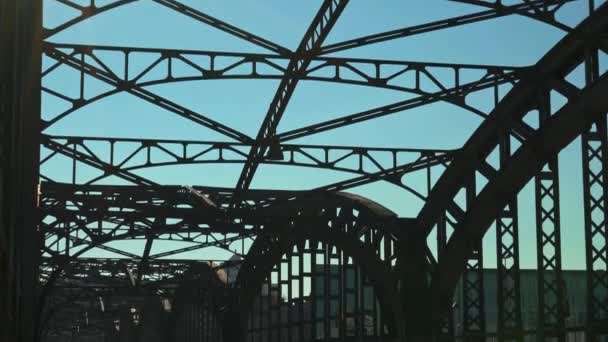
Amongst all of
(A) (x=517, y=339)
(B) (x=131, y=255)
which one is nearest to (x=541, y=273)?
(A) (x=517, y=339)

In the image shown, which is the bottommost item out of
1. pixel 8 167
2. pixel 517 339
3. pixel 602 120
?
pixel 517 339

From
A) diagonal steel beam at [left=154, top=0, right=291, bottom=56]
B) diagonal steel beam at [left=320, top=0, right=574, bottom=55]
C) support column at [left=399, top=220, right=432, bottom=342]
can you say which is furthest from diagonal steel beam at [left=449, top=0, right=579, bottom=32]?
support column at [left=399, top=220, right=432, bottom=342]

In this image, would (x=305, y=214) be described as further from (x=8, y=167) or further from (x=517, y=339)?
(x=8, y=167)

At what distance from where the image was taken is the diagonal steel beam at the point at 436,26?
21.2 m

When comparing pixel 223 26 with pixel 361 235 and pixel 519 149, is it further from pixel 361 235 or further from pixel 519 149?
pixel 361 235

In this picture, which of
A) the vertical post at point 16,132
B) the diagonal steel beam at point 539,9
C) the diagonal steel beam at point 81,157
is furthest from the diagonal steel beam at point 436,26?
the diagonal steel beam at point 81,157

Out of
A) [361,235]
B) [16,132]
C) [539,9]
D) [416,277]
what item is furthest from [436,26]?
[361,235]

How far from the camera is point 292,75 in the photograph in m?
24.0

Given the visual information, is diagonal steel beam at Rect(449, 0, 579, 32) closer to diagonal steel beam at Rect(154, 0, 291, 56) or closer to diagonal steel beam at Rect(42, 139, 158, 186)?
diagonal steel beam at Rect(154, 0, 291, 56)

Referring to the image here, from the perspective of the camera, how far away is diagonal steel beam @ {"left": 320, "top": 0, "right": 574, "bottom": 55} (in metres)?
21.2

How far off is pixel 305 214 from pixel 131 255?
17032 mm

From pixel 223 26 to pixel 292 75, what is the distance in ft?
8.18

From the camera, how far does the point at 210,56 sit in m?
23.8

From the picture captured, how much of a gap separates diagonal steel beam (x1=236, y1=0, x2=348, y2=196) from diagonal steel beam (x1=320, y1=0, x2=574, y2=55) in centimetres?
50
